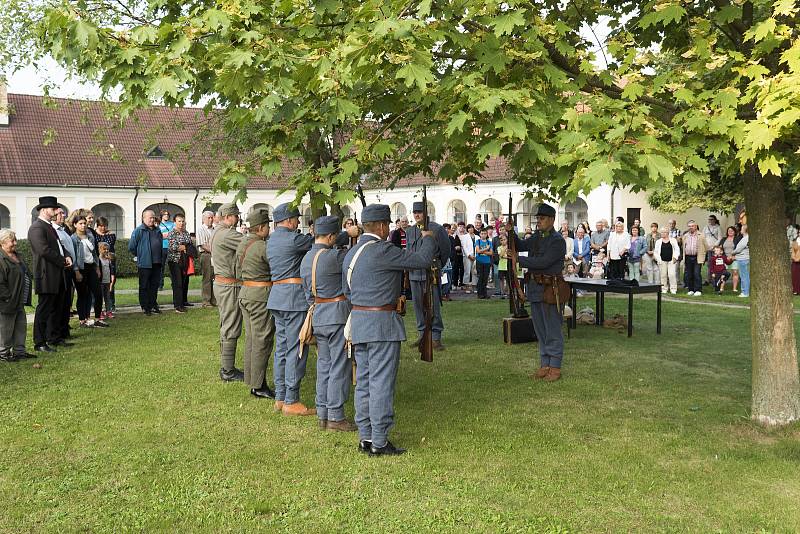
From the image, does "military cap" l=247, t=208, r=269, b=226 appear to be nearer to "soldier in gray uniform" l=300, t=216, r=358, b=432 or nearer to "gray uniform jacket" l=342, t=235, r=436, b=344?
"soldier in gray uniform" l=300, t=216, r=358, b=432

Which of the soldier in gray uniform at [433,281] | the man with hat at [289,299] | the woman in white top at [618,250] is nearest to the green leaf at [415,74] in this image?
the man with hat at [289,299]

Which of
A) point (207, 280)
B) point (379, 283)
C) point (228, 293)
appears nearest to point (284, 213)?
point (228, 293)

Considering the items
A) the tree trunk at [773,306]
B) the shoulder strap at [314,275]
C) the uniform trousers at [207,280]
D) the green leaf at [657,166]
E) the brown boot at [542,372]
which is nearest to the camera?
the green leaf at [657,166]

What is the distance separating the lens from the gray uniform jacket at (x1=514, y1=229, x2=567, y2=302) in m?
9.43

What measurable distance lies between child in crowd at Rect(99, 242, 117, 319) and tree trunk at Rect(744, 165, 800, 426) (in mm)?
11253

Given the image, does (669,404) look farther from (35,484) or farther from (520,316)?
(35,484)

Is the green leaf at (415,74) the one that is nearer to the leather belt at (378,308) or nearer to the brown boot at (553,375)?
the leather belt at (378,308)

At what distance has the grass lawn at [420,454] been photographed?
5191 mm

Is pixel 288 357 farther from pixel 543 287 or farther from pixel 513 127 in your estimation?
pixel 513 127

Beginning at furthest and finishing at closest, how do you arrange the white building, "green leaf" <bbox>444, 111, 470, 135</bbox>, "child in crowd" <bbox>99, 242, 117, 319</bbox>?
1. the white building
2. "child in crowd" <bbox>99, 242, 117, 319</bbox>
3. "green leaf" <bbox>444, 111, 470, 135</bbox>

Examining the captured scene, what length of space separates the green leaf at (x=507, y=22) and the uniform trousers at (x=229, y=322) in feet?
16.1

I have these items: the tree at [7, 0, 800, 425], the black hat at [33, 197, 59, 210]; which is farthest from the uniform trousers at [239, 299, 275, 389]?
the black hat at [33, 197, 59, 210]

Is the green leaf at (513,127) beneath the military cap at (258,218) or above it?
above

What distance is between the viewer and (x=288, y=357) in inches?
314
